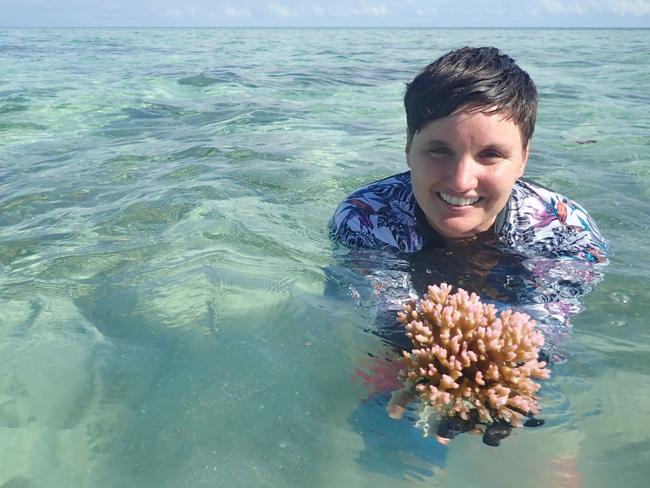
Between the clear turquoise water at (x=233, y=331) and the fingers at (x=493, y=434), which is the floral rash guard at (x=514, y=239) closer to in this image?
the clear turquoise water at (x=233, y=331)

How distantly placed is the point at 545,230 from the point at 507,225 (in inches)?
10.3

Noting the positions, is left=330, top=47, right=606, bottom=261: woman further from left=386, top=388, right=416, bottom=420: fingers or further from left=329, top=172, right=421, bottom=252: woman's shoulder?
left=386, top=388, right=416, bottom=420: fingers

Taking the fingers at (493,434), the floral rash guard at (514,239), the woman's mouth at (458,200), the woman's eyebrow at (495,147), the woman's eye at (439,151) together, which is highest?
the woman's eyebrow at (495,147)

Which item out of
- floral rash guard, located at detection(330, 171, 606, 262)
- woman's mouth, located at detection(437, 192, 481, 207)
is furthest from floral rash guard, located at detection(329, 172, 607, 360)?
woman's mouth, located at detection(437, 192, 481, 207)

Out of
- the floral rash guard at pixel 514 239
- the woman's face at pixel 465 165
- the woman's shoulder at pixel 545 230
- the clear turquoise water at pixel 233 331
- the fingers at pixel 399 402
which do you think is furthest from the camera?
the woman's shoulder at pixel 545 230

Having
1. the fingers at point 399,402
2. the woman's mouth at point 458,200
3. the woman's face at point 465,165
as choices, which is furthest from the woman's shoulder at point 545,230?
the fingers at point 399,402

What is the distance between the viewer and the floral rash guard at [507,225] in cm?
380

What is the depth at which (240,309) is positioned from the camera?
12.5 feet

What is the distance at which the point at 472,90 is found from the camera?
10.4ft

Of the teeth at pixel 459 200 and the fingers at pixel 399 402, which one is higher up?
the teeth at pixel 459 200

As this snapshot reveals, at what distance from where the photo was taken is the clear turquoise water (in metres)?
2.49

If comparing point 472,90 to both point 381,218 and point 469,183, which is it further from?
point 381,218

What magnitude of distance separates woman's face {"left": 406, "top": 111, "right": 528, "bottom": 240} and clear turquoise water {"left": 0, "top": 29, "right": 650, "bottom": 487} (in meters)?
0.83

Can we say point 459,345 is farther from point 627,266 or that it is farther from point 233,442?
point 627,266
